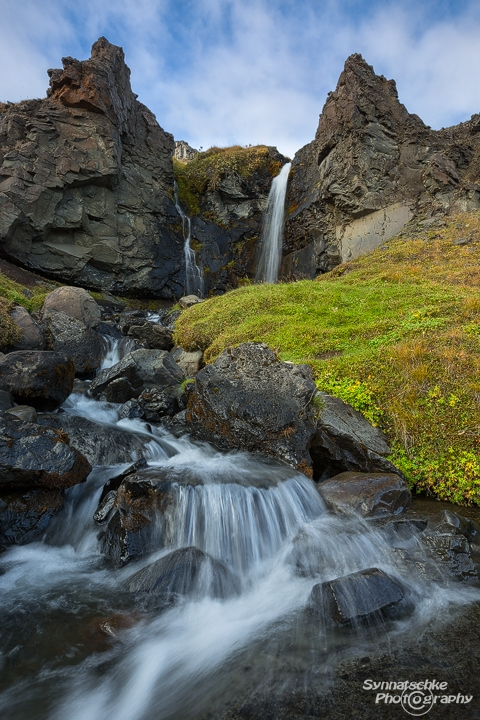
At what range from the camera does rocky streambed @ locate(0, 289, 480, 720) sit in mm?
3020

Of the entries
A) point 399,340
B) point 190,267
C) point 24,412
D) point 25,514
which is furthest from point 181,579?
point 190,267

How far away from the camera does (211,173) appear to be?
30.6 meters

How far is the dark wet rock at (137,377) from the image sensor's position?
9.91 metres

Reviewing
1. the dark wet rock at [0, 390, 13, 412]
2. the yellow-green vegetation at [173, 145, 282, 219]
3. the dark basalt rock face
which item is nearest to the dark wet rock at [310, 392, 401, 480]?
the dark wet rock at [0, 390, 13, 412]

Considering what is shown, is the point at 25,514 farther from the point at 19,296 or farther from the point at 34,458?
the point at 19,296

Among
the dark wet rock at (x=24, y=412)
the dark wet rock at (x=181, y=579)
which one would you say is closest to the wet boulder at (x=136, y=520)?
the dark wet rock at (x=181, y=579)

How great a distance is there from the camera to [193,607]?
4.05 m

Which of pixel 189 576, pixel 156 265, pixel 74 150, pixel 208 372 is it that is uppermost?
pixel 74 150

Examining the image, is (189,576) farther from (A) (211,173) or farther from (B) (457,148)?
(A) (211,173)

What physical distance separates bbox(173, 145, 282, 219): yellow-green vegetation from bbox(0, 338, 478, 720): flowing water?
28183 mm

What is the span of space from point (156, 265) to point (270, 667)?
25680 mm

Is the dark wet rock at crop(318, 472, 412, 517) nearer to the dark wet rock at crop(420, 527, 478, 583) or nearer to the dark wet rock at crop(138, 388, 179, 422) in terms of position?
the dark wet rock at crop(420, 527, 478, 583)

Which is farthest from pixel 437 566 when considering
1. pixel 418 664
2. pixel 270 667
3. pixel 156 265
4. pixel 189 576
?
pixel 156 265

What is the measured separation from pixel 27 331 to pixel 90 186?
16713 mm
